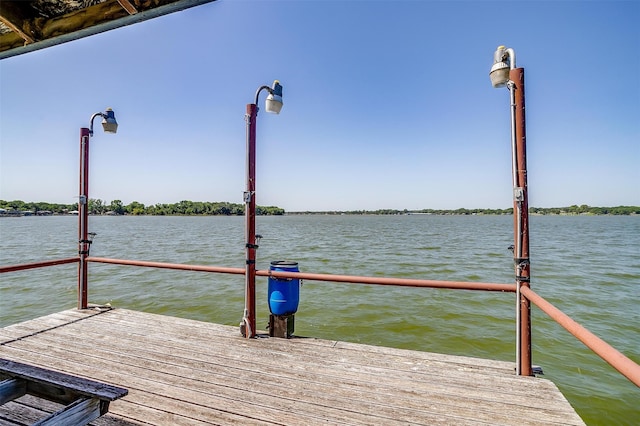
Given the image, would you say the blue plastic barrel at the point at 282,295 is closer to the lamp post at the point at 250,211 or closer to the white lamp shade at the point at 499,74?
the lamp post at the point at 250,211

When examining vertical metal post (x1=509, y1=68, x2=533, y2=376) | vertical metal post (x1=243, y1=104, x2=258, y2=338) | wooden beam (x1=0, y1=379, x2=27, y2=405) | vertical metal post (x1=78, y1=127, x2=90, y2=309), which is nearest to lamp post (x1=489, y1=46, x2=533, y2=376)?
vertical metal post (x1=509, y1=68, x2=533, y2=376)

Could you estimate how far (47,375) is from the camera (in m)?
1.72

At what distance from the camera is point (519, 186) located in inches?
106

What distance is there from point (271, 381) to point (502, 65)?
307 centimetres

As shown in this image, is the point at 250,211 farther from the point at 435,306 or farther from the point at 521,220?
the point at 435,306

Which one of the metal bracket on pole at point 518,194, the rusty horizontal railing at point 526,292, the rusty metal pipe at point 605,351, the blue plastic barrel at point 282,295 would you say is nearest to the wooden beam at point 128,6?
the rusty horizontal railing at point 526,292

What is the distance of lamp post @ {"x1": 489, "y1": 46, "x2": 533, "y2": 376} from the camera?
2631 mm

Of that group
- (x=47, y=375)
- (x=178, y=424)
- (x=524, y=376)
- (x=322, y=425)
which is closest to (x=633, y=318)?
(x=524, y=376)

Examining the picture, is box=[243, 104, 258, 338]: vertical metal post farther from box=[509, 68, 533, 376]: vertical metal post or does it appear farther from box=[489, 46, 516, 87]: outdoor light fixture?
box=[509, 68, 533, 376]: vertical metal post

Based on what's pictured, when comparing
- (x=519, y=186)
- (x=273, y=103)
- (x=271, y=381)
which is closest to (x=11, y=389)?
(x=271, y=381)

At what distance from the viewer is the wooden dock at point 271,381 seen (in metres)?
2.15

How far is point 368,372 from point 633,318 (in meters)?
9.12

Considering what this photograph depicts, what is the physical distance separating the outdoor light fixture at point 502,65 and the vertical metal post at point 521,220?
7cm

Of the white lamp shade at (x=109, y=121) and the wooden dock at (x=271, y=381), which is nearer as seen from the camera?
the wooden dock at (x=271, y=381)
